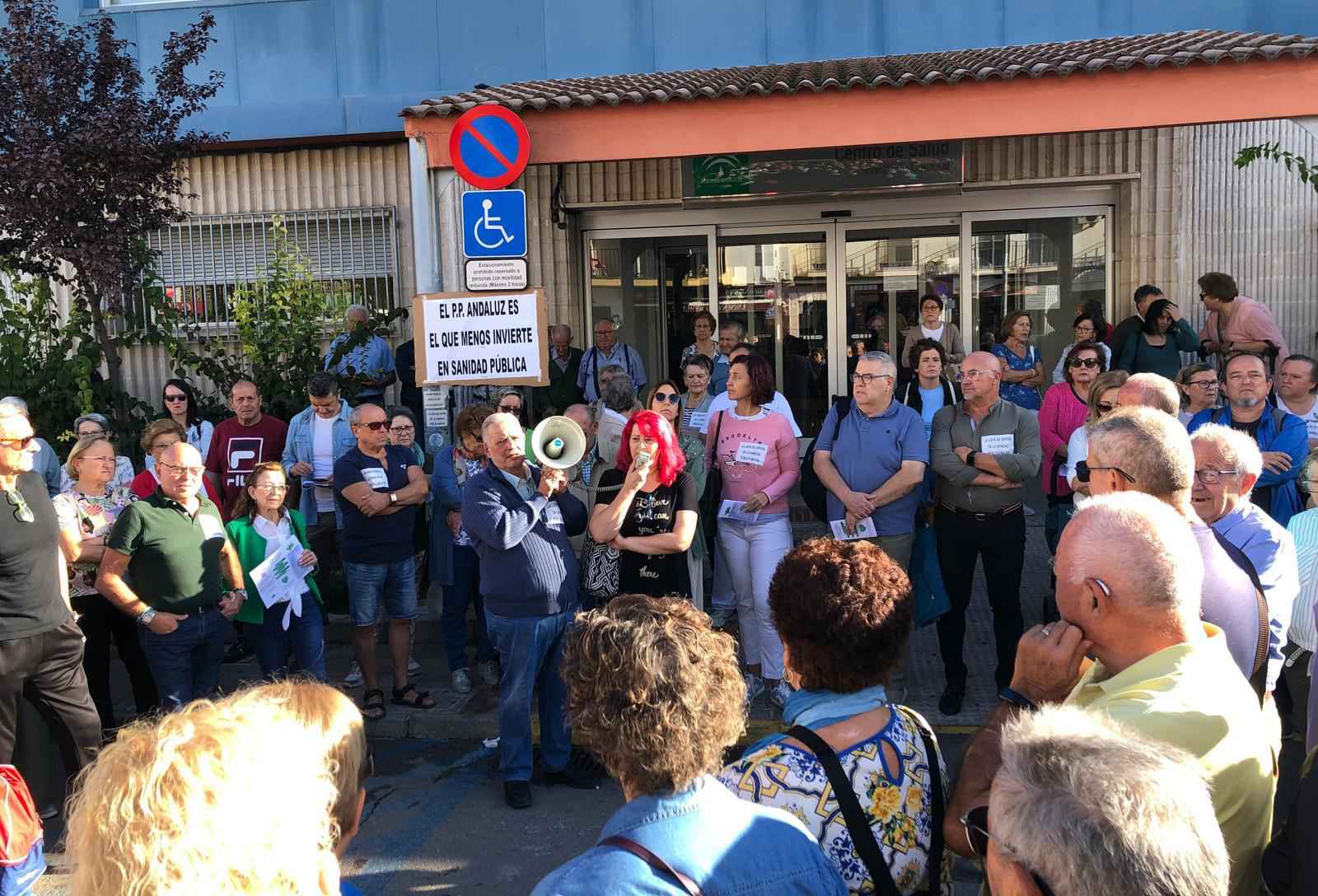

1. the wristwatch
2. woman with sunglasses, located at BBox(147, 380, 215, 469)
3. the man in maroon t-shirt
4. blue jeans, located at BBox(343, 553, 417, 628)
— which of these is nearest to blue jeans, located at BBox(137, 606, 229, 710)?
blue jeans, located at BBox(343, 553, 417, 628)

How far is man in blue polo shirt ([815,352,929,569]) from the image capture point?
5.66 metres

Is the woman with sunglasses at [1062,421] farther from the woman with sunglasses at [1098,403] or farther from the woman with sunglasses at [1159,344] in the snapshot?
the woman with sunglasses at [1159,344]

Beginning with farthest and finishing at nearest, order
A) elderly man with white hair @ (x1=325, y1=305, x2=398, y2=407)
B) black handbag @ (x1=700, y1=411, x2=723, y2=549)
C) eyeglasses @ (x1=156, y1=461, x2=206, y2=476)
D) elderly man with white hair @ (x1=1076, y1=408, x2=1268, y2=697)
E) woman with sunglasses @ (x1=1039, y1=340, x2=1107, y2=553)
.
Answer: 1. elderly man with white hair @ (x1=325, y1=305, x2=398, y2=407)
2. woman with sunglasses @ (x1=1039, y1=340, x2=1107, y2=553)
3. black handbag @ (x1=700, y1=411, x2=723, y2=549)
4. eyeglasses @ (x1=156, y1=461, x2=206, y2=476)
5. elderly man with white hair @ (x1=1076, y1=408, x2=1268, y2=697)

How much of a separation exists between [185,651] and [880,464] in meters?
3.78

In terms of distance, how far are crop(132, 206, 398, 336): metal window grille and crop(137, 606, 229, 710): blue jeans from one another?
6.24 m

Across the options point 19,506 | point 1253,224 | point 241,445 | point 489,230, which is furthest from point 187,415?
point 1253,224

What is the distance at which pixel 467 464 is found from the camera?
6.30 m

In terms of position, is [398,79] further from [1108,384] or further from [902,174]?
[1108,384]

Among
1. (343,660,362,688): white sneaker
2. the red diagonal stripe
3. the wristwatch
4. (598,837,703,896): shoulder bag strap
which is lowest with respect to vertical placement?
(343,660,362,688): white sneaker

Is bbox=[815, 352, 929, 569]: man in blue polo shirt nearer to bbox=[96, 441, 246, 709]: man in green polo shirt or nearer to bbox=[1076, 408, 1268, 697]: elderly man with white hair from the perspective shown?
bbox=[1076, 408, 1268, 697]: elderly man with white hair

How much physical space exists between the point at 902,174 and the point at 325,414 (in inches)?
246

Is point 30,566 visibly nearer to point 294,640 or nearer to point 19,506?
point 19,506

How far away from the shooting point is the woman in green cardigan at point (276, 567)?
210 inches

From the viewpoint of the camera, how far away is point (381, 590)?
19.9 ft
